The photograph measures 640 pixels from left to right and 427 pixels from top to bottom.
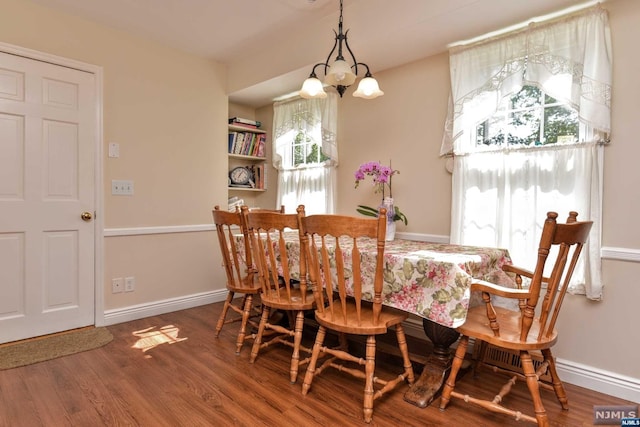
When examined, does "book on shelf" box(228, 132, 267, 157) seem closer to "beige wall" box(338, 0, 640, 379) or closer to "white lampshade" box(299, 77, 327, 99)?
"white lampshade" box(299, 77, 327, 99)

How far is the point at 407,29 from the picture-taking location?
2.33 meters

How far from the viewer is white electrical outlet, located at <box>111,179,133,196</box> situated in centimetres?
295

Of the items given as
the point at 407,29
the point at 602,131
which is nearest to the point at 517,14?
the point at 407,29

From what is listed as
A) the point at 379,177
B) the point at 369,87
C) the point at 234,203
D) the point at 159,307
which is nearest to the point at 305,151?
the point at 234,203

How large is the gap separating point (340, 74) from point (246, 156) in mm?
2082

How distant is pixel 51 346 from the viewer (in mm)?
2453

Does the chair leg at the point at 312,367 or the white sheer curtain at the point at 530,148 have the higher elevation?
the white sheer curtain at the point at 530,148

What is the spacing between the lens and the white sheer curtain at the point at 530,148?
1.97 meters

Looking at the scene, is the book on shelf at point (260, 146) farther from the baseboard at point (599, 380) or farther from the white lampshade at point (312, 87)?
Answer: the baseboard at point (599, 380)

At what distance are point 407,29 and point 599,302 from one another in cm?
199

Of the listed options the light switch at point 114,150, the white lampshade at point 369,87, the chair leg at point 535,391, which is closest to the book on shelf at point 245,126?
the light switch at point 114,150

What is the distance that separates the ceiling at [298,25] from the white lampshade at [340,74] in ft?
1.52

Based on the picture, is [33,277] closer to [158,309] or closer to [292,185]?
[158,309]

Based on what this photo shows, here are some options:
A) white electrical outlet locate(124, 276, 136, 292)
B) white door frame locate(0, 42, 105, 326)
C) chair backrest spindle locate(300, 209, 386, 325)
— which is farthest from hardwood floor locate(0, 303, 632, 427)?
white electrical outlet locate(124, 276, 136, 292)
